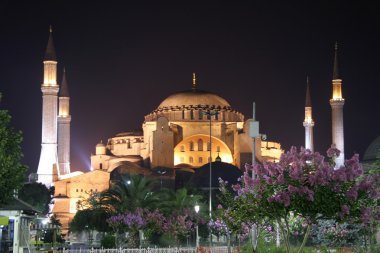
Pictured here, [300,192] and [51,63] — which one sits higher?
[51,63]

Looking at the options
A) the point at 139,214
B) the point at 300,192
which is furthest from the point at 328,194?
the point at 139,214

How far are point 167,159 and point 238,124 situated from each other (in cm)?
1368

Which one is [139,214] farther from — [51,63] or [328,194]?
[51,63]

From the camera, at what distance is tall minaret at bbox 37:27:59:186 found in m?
69.4

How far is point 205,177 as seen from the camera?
7181 centimetres

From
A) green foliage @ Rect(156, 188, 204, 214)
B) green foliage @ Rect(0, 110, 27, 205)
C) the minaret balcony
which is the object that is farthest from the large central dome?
green foliage @ Rect(0, 110, 27, 205)

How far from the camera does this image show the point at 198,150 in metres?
86.1

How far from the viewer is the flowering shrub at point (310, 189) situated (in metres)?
14.9

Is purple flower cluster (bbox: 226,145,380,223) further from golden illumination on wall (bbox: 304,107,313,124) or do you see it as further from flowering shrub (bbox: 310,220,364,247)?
golden illumination on wall (bbox: 304,107,313,124)

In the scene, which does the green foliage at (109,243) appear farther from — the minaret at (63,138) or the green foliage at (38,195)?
the minaret at (63,138)

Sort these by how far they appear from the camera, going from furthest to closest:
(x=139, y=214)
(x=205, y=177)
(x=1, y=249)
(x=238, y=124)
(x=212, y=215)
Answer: (x=238, y=124) → (x=205, y=177) → (x=212, y=215) → (x=139, y=214) → (x=1, y=249)

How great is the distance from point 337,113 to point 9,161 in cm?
6194

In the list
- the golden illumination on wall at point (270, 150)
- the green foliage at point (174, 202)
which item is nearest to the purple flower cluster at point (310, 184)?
the green foliage at point (174, 202)

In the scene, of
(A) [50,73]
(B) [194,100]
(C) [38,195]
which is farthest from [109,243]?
(B) [194,100]
